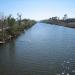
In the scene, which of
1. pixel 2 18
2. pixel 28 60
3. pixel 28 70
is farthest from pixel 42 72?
pixel 2 18

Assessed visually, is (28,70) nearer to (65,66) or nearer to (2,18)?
(65,66)

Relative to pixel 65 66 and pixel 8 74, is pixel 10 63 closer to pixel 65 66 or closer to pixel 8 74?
pixel 8 74

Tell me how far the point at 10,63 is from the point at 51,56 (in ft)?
17.4

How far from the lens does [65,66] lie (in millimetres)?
18500

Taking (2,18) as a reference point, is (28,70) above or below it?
below

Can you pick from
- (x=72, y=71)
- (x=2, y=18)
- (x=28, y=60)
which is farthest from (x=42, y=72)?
(x=2, y=18)

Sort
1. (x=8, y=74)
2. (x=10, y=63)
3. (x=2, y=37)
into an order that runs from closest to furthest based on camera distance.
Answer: (x=8, y=74) < (x=10, y=63) < (x=2, y=37)

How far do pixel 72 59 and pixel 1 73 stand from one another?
8.34 m

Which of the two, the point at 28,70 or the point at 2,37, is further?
the point at 2,37

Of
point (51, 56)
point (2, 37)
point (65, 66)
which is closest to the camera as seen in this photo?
point (65, 66)

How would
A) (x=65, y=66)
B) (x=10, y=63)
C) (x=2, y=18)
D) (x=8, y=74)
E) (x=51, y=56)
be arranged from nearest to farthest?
1. (x=8, y=74)
2. (x=65, y=66)
3. (x=10, y=63)
4. (x=51, y=56)
5. (x=2, y=18)

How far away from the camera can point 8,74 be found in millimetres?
16375

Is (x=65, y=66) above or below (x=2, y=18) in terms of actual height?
below

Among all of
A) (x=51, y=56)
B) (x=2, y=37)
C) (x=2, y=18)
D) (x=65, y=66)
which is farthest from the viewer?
(x=2, y=18)
